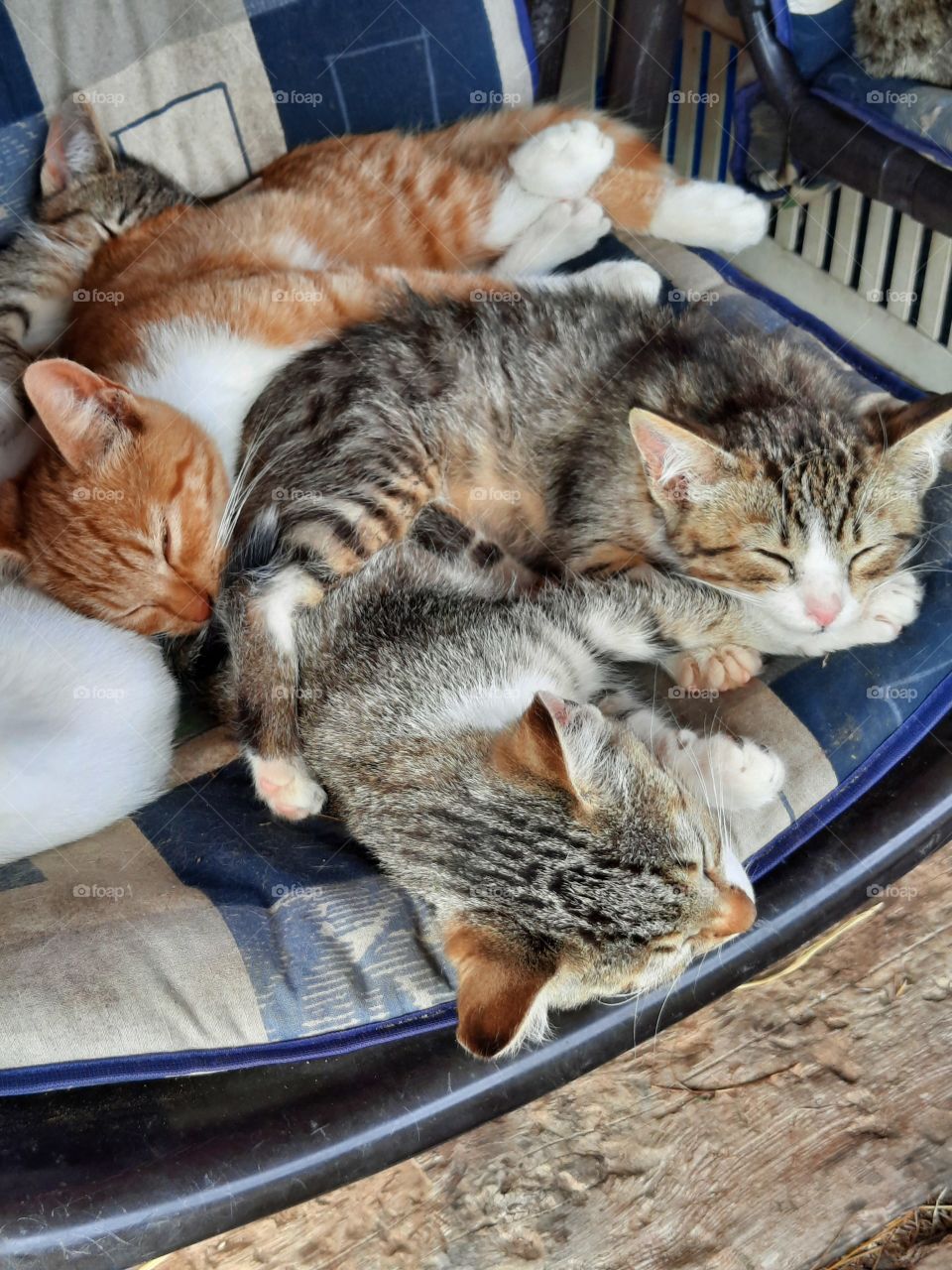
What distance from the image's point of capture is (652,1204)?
78.9 inches

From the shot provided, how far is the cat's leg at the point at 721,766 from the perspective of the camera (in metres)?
1.69

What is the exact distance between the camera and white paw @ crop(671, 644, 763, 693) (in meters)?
1.87

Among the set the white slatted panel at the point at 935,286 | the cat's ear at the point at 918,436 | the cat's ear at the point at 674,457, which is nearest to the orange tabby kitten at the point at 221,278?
the cat's ear at the point at 674,457

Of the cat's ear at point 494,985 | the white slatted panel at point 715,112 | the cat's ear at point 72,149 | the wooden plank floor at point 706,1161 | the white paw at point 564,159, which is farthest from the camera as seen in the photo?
the white slatted panel at point 715,112

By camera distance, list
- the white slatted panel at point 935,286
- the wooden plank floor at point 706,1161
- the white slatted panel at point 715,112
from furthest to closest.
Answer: the white slatted panel at point 715,112 < the white slatted panel at point 935,286 < the wooden plank floor at point 706,1161

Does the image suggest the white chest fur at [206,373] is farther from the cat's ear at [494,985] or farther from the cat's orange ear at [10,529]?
the cat's ear at [494,985]

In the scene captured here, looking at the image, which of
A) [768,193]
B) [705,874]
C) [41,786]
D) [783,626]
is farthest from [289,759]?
[768,193]

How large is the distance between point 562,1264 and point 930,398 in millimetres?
1637

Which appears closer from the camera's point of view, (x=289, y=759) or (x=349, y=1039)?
(x=349, y=1039)

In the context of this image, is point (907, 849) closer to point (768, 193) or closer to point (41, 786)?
point (41, 786)

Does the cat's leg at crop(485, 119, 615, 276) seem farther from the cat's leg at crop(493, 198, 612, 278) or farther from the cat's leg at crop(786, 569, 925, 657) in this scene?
the cat's leg at crop(786, 569, 925, 657)

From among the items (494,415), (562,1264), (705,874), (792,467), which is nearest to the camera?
(705,874)

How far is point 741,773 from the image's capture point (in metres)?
1.69

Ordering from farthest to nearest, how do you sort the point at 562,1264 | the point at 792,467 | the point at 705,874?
the point at 562,1264, the point at 792,467, the point at 705,874
